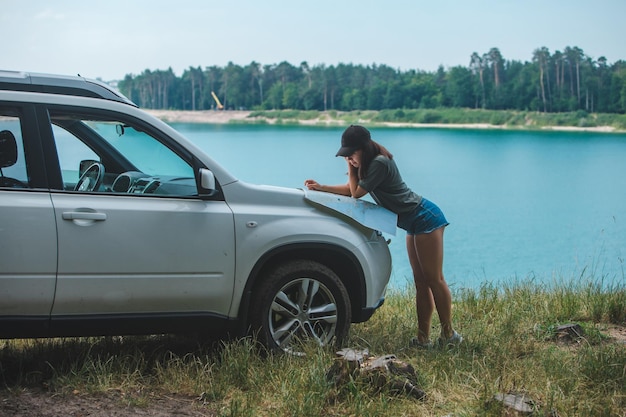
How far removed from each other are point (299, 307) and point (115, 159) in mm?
1510

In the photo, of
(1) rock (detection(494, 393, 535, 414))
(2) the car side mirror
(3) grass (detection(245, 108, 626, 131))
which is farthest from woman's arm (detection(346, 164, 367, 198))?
(3) grass (detection(245, 108, 626, 131))

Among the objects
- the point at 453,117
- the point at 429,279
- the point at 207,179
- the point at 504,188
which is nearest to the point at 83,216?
the point at 207,179

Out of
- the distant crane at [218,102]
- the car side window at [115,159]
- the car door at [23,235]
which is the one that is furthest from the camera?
the distant crane at [218,102]

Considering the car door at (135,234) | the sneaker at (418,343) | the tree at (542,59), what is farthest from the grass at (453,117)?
the car door at (135,234)

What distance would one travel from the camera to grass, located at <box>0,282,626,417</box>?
4.77 meters

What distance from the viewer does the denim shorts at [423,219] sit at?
20.4ft

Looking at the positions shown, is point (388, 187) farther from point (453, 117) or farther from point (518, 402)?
point (453, 117)

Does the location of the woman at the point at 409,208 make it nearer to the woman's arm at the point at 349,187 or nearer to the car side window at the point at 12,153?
the woman's arm at the point at 349,187

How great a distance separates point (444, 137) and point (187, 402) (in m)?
101

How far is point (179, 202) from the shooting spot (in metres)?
5.35

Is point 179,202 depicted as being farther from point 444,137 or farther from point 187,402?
point 444,137

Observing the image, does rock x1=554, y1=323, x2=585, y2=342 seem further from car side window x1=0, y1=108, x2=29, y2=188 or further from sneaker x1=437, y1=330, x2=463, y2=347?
car side window x1=0, y1=108, x2=29, y2=188

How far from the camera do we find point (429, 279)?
6355mm

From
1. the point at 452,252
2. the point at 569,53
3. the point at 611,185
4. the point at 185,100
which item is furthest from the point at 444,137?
the point at 452,252
